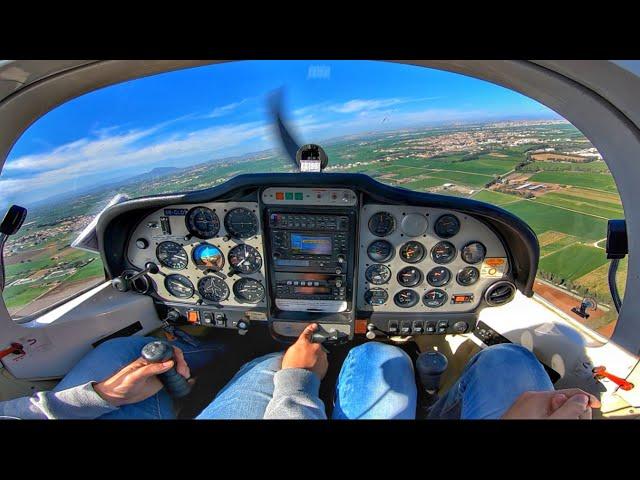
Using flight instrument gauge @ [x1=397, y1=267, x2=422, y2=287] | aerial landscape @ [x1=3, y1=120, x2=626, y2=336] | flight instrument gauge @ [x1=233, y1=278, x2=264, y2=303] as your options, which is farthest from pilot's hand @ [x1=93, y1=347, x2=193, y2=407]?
flight instrument gauge @ [x1=397, y1=267, x2=422, y2=287]

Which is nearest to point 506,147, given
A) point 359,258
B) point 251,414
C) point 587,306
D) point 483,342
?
point 587,306

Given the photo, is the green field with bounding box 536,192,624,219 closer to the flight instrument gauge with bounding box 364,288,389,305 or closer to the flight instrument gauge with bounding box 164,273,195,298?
the flight instrument gauge with bounding box 364,288,389,305

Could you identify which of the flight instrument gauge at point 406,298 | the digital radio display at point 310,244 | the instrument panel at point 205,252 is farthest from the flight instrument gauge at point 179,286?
the flight instrument gauge at point 406,298

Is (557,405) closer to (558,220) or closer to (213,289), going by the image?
(558,220)

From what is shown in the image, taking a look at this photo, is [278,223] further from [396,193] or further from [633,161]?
[633,161]

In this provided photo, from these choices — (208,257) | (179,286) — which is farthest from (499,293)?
(179,286)

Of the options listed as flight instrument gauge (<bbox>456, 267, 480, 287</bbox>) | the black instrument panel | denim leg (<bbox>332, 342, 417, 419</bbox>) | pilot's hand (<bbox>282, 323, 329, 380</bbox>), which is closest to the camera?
denim leg (<bbox>332, 342, 417, 419</bbox>)

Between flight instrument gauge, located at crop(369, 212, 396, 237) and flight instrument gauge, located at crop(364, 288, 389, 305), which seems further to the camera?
flight instrument gauge, located at crop(364, 288, 389, 305)
